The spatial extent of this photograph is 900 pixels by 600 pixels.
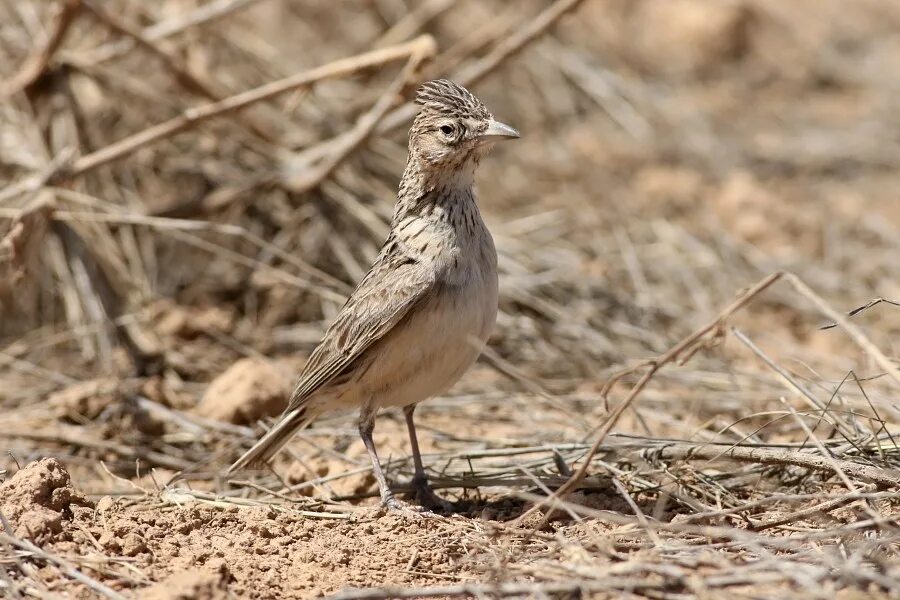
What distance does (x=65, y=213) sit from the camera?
5680 mm

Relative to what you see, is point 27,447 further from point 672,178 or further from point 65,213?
point 672,178

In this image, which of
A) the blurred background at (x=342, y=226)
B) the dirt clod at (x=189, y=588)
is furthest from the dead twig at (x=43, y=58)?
the dirt clod at (x=189, y=588)

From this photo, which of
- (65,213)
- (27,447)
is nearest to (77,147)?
(65,213)

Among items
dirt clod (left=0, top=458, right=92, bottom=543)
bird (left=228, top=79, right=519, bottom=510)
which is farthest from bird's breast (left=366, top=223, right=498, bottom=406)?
dirt clod (left=0, top=458, right=92, bottom=543)

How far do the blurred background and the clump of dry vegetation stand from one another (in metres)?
0.03

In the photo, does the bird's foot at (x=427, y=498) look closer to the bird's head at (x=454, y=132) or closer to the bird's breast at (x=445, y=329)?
the bird's breast at (x=445, y=329)

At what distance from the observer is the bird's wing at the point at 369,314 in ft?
13.7

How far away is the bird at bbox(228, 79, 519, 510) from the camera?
4.17 meters

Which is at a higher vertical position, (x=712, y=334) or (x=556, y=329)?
(x=712, y=334)

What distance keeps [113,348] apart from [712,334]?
386 cm

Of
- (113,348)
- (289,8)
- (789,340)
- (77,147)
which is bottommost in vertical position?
(789,340)

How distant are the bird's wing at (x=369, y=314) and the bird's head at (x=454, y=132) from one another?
0.42m

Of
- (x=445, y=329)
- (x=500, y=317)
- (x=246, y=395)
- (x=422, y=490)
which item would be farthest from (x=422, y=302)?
(x=500, y=317)

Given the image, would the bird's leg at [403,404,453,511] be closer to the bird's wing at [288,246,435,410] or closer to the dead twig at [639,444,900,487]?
the bird's wing at [288,246,435,410]
